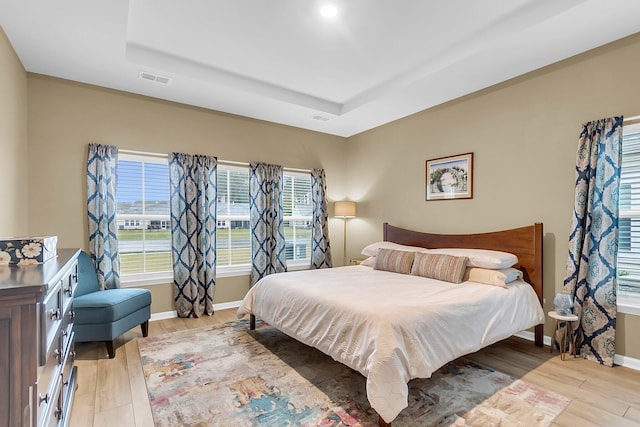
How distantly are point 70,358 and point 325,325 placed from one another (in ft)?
5.52

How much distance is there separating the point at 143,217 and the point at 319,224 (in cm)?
253

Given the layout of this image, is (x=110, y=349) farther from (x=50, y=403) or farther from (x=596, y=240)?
(x=596, y=240)

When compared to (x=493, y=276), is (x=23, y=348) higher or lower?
higher

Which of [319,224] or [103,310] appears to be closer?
[103,310]

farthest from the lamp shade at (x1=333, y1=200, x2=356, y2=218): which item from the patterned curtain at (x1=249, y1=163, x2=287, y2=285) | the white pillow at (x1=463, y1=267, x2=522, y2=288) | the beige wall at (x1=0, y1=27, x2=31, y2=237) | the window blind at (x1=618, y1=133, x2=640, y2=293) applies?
the beige wall at (x1=0, y1=27, x2=31, y2=237)

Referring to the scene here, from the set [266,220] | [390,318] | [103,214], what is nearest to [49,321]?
[390,318]

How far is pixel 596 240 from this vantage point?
2.76m

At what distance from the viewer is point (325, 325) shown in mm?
2422

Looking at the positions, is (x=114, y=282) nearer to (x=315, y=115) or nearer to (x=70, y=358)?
(x=70, y=358)

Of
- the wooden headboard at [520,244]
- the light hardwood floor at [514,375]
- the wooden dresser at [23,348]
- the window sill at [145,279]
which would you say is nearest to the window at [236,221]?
the window sill at [145,279]

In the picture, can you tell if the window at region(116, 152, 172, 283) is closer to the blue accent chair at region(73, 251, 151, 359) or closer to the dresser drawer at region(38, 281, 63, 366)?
the blue accent chair at region(73, 251, 151, 359)

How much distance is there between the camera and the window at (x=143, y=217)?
150 inches

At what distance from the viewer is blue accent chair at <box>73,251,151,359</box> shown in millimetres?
2770

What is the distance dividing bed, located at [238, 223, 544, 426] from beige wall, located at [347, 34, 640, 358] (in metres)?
0.23
